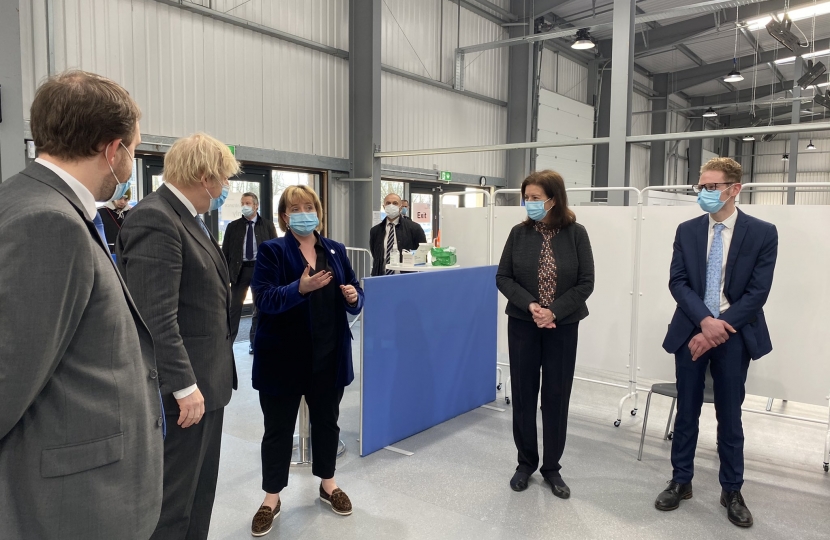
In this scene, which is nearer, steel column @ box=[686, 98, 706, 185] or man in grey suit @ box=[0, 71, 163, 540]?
man in grey suit @ box=[0, 71, 163, 540]

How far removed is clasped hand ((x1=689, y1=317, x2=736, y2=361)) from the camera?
8.12 ft

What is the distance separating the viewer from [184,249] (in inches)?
63.4

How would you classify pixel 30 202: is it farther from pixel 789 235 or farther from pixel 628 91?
pixel 628 91

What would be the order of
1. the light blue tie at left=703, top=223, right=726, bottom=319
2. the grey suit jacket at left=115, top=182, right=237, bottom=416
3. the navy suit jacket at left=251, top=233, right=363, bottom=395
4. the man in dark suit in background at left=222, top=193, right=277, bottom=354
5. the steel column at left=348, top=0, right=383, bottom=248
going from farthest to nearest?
the steel column at left=348, top=0, right=383, bottom=248 → the man in dark suit in background at left=222, top=193, right=277, bottom=354 → the light blue tie at left=703, top=223, right=726, bottom=319 → the navy suit jacket at left=251, top=233, right=363, bottom=395 → the grey suit jacket at left=115, top=182, right=237, bottom=416

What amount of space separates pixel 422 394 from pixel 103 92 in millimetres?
2797

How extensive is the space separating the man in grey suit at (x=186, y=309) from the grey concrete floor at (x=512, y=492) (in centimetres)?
84

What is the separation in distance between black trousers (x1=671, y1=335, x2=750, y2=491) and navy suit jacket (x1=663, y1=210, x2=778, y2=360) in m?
0.08

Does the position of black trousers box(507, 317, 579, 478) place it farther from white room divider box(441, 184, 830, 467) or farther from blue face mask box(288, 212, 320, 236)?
white room divider box(441, 184, 830, 467)

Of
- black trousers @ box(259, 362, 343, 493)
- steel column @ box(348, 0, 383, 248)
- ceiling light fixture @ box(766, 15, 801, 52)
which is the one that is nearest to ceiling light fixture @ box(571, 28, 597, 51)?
ceiling light fixture @ box(766, 15, 801, 52)

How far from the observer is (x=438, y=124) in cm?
1012

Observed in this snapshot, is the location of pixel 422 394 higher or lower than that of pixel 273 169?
lower

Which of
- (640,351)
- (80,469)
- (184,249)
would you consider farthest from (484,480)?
(80,469)

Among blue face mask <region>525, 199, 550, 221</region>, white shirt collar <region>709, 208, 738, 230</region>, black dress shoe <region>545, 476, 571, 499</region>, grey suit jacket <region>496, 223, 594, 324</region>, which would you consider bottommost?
black dress shoe <region>545, 476, 571, 499</region>

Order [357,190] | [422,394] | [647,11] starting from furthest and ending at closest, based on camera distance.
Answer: [647,11] → [357,190] → [422,394]
